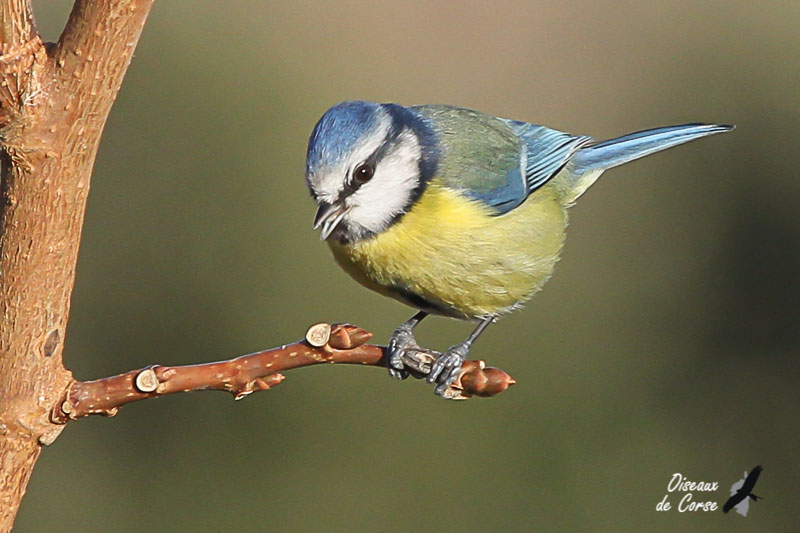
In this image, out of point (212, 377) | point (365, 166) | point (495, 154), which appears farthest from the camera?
point (495, 154)

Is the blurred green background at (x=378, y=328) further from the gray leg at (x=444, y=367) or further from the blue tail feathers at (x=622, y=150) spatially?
the gray leg at (x=444, y=367)

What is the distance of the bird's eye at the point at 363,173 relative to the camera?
58.2 inches

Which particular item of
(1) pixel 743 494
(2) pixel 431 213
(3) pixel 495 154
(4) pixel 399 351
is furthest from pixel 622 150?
(1) pixel 743 494

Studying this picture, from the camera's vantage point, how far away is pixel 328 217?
1451 mm

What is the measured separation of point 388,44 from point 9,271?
2.73 meters

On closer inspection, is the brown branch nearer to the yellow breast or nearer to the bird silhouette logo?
the yellow breast

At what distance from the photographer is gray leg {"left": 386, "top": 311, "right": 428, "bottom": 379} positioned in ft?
4.29

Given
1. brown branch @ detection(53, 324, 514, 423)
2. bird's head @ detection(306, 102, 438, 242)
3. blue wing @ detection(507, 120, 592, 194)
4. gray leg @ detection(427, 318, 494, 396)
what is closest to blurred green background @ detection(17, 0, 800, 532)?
blue wing @ detection(507, 120, 592, 194)

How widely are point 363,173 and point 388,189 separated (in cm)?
8

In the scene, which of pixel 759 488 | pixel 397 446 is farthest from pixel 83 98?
pixel 759 488

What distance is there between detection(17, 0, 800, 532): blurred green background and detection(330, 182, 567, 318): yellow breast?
92cm

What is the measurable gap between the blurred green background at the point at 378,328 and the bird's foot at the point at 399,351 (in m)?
0.69

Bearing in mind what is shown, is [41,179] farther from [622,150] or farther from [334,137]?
[622,150]

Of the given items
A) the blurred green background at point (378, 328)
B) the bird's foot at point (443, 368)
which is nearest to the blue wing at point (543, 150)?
the bird's foot at point (443, 368)
